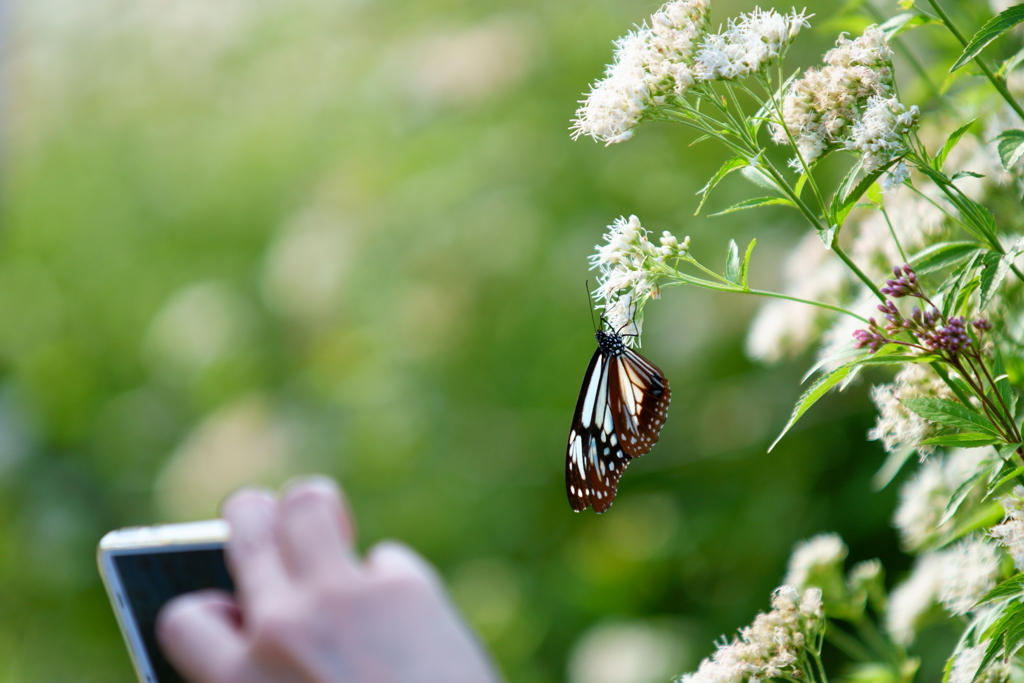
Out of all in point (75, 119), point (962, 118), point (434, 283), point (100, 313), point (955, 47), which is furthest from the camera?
point (75, 119)

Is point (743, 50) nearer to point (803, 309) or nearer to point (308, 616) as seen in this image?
point (803, 309)

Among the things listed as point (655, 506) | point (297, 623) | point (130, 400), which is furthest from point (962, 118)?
point (130, 400)

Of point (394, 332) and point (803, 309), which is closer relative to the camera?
point (803, 309)

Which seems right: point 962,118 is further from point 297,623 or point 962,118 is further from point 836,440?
point 836,440

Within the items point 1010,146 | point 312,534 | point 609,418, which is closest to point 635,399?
point 609,418

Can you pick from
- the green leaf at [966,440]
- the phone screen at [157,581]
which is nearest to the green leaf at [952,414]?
the green leaf at [966,440]

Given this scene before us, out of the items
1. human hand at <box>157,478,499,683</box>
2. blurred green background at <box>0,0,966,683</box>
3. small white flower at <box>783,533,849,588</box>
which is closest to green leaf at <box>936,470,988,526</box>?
small white flower at <box>783,533,849,588</box>

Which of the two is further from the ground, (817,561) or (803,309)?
(803,309)

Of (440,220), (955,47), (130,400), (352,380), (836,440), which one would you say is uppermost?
(130,400)
